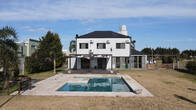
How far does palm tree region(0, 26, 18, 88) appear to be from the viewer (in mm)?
11523

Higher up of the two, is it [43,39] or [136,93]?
[43,39]

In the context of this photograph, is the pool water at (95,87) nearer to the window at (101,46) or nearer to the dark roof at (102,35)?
the window at (101,46)

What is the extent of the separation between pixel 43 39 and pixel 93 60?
33.7 ft

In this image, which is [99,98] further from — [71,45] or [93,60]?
[71,45]

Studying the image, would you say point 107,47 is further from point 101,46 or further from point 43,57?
point 43,57

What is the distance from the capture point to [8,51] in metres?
11.8

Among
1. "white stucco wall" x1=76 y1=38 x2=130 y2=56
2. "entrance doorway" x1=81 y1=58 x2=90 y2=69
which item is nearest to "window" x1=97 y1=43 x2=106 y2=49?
"white stucco wall" x1=76 y1=38 x2=130 y2=56

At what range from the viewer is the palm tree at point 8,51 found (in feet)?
37.8

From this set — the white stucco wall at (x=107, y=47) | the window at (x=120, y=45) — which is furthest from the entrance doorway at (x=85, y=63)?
the window at (x=120, y=45)

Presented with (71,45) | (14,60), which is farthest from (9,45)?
(71,45)

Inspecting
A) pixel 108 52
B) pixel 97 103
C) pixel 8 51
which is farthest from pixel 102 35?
pixel 97 103

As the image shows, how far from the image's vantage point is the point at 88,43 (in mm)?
30344

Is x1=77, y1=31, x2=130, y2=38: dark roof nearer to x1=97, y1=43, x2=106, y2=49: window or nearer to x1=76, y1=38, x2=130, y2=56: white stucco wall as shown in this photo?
x1=76, y1=38, x2=130, y2=56: white stucco wall

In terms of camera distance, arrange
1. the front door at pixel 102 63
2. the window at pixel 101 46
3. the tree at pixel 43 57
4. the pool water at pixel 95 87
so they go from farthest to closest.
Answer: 1. the window at pixel 101 46
2. the front door at pixel 102 63
3. the tree at pixel 43 57
4. the pool water at pixel 95 87
